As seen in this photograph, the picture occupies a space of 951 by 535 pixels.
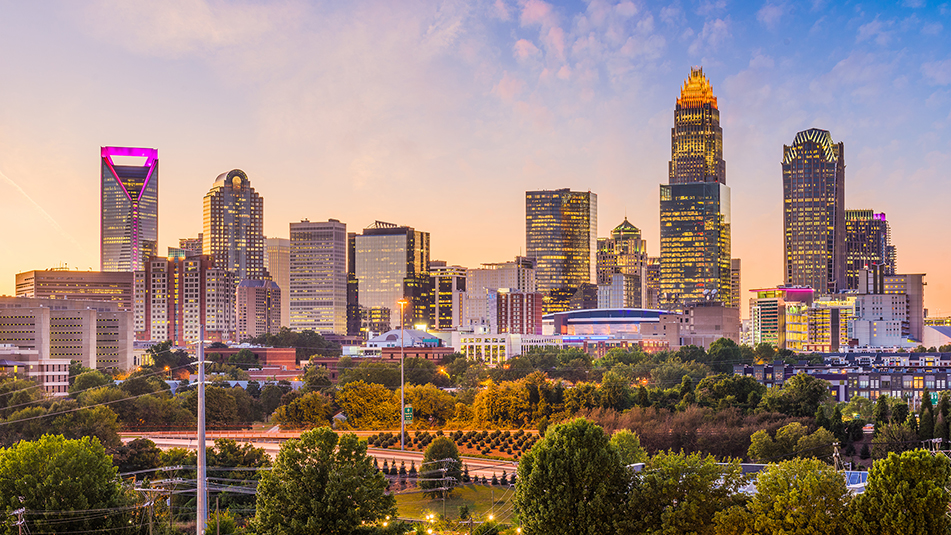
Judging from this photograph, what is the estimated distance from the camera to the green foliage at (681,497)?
1443 inches

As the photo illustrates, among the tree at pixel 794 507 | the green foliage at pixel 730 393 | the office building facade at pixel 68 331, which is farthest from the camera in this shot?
the office building facade at pixel 68 331

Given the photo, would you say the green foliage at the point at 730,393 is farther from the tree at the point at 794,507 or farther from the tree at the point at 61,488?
the tree at the point at 61,488

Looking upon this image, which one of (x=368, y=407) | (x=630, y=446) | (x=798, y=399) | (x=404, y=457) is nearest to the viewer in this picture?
(x=630, y=446)

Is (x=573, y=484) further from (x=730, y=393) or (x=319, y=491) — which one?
(x=730, y=393)

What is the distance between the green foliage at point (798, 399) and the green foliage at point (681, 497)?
47.6m

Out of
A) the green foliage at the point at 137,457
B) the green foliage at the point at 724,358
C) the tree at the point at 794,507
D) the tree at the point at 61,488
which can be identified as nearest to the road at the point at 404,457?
the green foliage at the point at 137,457

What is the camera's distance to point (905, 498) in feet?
109

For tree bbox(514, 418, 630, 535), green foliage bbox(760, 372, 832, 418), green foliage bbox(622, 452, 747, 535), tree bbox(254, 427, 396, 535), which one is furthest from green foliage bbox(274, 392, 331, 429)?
green foliage bbox(622, 452, 747, 535)

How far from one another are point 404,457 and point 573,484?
39273mm

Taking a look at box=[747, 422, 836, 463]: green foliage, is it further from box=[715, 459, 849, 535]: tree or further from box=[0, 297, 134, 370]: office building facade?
box=[0, 297, 134, 370]: office building facade

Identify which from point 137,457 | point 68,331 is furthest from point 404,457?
point 68,331

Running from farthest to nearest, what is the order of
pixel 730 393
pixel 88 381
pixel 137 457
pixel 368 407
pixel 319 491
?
1. pixel 88 381
2. pixel 368 407
3. pixel 730 393
4. pixel 137 457
5. pixel 319 491

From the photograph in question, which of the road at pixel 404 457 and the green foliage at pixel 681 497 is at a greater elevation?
the green foliage at pixel 681 497

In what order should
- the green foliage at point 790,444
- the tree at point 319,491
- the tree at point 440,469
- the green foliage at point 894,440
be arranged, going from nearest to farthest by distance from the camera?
the tree at point 319,491 < the tree at point 440,469 < the green foliage at point 790,444 < the green foliage at point 894,440
